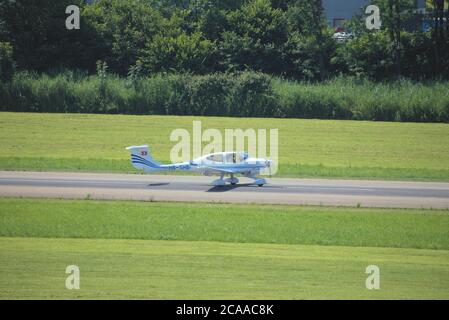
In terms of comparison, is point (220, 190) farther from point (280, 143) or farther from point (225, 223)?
point (280, 143)

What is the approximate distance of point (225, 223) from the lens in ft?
87.1

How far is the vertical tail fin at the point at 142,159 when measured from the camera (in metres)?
35.6

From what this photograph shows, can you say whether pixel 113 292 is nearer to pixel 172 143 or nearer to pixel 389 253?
pixel 389 253

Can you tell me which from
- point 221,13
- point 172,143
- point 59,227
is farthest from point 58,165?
point 221,13

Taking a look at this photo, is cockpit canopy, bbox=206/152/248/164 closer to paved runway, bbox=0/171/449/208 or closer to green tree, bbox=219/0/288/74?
paved runway, bbox=0/171/449/208

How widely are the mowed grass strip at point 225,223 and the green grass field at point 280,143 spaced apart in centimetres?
989

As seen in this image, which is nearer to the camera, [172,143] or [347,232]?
[347,232]

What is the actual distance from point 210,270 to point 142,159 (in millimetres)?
16309

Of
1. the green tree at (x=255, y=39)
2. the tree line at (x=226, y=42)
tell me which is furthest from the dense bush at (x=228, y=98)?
the green tree at (x=255, y=39)

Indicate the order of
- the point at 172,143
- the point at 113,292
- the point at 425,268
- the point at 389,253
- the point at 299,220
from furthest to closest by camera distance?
1. the point at 172,143
2. the point at 299,220
3. the point at 389,253
4. the point at 425,268
5. the point at 113,292

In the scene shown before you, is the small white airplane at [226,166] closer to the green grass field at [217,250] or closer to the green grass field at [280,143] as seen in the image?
the green grass field at [280,143]

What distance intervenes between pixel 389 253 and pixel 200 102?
119 ft

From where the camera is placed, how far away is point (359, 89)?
5938cm

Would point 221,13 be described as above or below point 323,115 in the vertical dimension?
above
